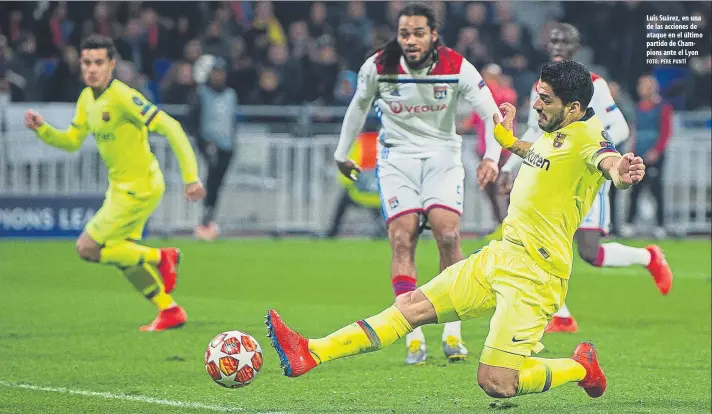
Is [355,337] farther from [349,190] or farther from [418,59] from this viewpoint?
[349,190]

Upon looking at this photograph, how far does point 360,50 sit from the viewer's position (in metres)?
21.8

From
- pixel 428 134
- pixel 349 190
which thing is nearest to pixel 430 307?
pixel 428 134

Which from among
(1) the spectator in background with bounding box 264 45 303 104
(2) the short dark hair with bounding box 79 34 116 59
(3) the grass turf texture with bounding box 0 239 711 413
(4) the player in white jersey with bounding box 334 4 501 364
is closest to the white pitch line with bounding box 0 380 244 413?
(3) the grass turf texture with bounding box 0 239 711 413

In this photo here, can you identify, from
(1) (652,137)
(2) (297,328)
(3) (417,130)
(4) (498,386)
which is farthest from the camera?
(1) (652,137)

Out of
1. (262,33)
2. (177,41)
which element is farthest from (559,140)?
(262,33)

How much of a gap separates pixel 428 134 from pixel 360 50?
13377 millimetres

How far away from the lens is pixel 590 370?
6707 mm

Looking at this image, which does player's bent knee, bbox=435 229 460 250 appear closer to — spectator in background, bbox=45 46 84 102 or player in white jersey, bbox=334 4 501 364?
player in white jersey, bbox=334 4 501 364

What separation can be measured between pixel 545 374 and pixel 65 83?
48.1 ft

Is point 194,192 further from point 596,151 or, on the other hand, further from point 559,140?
point 596,151

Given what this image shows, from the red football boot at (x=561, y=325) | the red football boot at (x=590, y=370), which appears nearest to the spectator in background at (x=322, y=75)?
the red football boot at (x=561, y=325)

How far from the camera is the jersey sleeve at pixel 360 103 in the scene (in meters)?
8.51

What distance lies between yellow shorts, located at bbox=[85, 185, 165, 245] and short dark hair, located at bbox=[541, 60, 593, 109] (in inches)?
193

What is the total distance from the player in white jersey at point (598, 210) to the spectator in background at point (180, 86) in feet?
33.4
